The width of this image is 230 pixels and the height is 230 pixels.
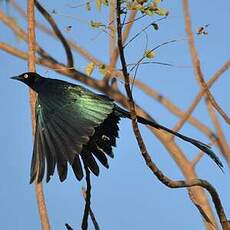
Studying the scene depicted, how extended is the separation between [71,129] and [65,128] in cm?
4

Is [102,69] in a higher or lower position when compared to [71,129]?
higher

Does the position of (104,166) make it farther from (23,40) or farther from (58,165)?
(23,40)

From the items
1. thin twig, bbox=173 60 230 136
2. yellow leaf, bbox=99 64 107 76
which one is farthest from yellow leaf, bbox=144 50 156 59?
thin twig, bbox=173 60 230 136

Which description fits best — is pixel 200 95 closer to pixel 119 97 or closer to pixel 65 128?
pixel 119 97

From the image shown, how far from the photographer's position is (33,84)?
2.56 meters

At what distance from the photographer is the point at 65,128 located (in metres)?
2.23

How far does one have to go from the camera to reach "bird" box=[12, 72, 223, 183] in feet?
6.93

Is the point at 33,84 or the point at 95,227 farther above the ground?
the point at 33,84

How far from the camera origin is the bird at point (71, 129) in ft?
6.93

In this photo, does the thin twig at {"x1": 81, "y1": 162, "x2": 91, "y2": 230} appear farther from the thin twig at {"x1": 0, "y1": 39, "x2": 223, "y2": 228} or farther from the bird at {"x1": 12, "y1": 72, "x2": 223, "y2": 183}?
the thin twig at {"x1": 0, "y1": 39, "x2": 223, "y2": 228}

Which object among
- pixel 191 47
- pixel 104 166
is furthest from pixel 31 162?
pixel 191 47

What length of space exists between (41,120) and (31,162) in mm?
200

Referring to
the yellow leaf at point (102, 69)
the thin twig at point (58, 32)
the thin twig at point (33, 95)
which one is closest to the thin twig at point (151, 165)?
the yellow leaf at point (102, 69)

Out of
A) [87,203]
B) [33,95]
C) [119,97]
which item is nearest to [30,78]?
[33,95]
